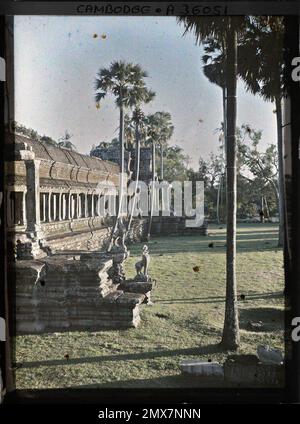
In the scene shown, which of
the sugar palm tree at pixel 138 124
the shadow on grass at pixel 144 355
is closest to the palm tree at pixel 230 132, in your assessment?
the shadow on grass at pixel 144 355

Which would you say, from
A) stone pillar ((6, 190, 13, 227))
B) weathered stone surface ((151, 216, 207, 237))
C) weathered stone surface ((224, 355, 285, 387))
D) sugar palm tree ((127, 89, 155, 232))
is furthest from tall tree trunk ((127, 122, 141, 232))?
weathered stone surface ((224, 355, 285, 387))

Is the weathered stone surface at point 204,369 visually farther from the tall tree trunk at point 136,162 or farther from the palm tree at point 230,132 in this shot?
the tall tree trunk at point 136,162

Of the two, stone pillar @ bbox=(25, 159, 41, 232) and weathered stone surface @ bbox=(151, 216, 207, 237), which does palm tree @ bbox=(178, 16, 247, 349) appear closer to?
weathered stone surface @ bbox=(151, 216, 207, 237)

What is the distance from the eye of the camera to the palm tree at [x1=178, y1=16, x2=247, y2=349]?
3.05 m

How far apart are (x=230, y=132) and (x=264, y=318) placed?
1.55 m

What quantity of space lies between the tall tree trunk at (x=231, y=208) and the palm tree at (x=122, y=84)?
0.72 metres

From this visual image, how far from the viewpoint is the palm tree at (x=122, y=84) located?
309cm

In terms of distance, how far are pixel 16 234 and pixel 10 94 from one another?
3.60ft

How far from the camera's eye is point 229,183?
131 inches

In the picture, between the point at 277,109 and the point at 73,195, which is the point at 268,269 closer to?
the point at 277,109

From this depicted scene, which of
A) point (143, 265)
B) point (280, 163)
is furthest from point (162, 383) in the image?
point (280, 163)

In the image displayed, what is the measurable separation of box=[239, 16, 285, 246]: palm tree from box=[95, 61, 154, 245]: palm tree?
85 cm

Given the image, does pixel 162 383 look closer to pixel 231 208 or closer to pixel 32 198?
pixel 231 208

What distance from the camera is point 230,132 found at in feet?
10.7
